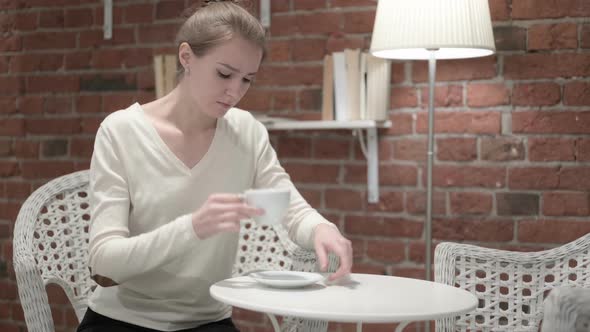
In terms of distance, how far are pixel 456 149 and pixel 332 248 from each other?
1.04 metres

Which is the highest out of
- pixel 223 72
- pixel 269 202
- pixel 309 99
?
pixel 223 72

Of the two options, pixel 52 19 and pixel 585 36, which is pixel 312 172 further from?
pixel 52 19

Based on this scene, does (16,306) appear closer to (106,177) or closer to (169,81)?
(169,81)

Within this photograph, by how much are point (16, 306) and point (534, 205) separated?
2.29 meters

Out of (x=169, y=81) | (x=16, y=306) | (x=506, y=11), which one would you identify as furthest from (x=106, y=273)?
(x=16, y=306)

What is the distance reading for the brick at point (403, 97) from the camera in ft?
8.57

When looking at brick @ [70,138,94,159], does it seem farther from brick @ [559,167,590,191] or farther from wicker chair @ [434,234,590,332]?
brick @ [559,167,590,191]

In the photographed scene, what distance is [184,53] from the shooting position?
1.75 metres

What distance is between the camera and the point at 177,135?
1.80 meters

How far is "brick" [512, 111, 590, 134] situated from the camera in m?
2.40

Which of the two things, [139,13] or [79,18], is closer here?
[139,13]

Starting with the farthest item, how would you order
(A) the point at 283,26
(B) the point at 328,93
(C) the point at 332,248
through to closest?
(A) the point at 283,26 < (B) the point at 328,93 < (C) the point at 332,248

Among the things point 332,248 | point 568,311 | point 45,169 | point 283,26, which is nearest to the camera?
point 568,311

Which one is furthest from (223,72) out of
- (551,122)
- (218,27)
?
(551,122)
